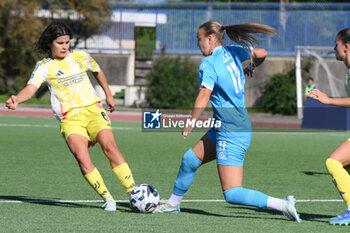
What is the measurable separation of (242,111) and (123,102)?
2502 centimetres

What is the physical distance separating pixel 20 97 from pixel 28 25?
2576cm

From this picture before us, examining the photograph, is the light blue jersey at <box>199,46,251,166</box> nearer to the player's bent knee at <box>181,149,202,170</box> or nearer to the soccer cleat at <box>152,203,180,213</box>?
the player's bent knee at <box>181,149,202,170</box>

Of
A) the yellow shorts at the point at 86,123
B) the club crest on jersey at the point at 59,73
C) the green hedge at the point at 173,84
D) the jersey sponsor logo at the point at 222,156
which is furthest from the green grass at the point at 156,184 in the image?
the green hedge at the point at 173,84

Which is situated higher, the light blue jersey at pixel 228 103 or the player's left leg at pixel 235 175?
the light blue jersey at pixel 228 103

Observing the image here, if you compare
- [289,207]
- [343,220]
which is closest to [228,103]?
[289,207]

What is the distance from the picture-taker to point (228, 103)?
673 cm

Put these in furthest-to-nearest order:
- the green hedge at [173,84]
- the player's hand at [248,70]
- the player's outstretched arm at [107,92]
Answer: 1. the green hedge at [173,84]
2. the player's outstretched arm at [107,92]
3. the player's hand at [248,70]

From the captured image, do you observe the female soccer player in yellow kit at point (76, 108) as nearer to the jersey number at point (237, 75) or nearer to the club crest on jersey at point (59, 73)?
the club crest on jersey at point (59, 73)

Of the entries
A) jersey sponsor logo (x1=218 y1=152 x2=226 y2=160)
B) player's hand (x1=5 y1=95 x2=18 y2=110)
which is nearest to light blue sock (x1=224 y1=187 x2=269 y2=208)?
jersey sponsor logo (x1=218 y1=152 x2=226 y2=160)

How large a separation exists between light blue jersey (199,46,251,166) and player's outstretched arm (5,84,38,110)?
5.91 ft

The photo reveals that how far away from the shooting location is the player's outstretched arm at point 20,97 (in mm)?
6797

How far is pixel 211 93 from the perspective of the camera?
6816 mm

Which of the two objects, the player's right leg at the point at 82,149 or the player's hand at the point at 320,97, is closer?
the player's hand at the point at 320,97

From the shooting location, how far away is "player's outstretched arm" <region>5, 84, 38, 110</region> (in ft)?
22.3
